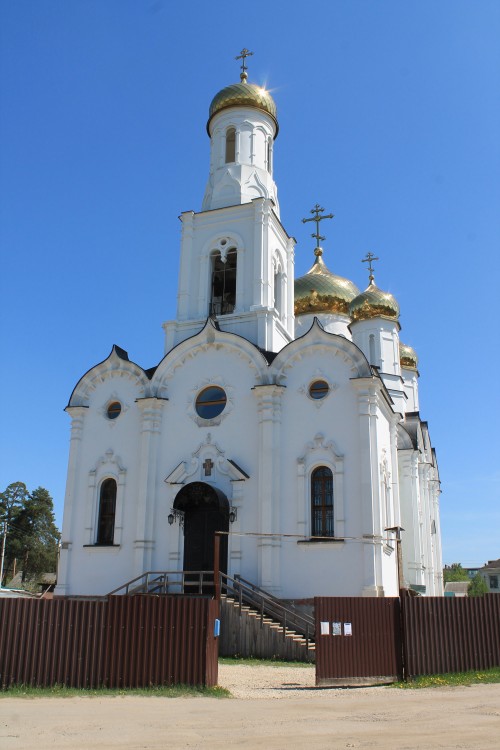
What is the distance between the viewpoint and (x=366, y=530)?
1828 cm

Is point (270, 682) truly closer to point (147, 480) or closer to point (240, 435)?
point (240, 435)

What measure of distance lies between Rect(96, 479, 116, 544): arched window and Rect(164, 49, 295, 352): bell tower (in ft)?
16.4

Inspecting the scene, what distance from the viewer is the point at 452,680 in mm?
12695

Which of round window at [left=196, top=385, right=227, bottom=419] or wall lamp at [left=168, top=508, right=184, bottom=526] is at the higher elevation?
round window at [left=196, top=385, right=227, bottom=419]

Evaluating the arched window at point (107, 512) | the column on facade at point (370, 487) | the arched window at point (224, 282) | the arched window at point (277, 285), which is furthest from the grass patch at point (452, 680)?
the arched window at point (277, 285)

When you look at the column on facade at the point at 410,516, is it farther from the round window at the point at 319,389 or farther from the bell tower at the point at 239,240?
the round window at the point at 319,389

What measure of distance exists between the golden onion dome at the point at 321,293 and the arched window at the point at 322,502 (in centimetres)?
1434

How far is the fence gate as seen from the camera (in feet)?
41.9

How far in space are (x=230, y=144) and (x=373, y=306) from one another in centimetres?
1074

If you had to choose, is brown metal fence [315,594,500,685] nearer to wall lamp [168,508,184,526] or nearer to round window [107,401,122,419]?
wall lamp [168,508,184,526]

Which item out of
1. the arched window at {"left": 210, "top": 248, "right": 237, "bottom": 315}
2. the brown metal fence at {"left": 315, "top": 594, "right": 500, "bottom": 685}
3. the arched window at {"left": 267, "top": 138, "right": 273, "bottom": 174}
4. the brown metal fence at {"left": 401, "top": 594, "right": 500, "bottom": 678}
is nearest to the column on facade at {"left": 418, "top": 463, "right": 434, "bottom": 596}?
the arched window at {"left": 210, "top": 248, "right": 237, "bottom": 315}

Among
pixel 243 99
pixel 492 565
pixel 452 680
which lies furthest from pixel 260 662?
pixel 492 565

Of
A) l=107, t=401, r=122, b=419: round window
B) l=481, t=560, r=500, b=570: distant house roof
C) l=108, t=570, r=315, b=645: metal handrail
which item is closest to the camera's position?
l=108, t=570, r=315, b=645: metal handrail

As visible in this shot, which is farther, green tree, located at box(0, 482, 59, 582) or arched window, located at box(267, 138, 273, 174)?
green tree, located at box(0, 482, 59, 582)
